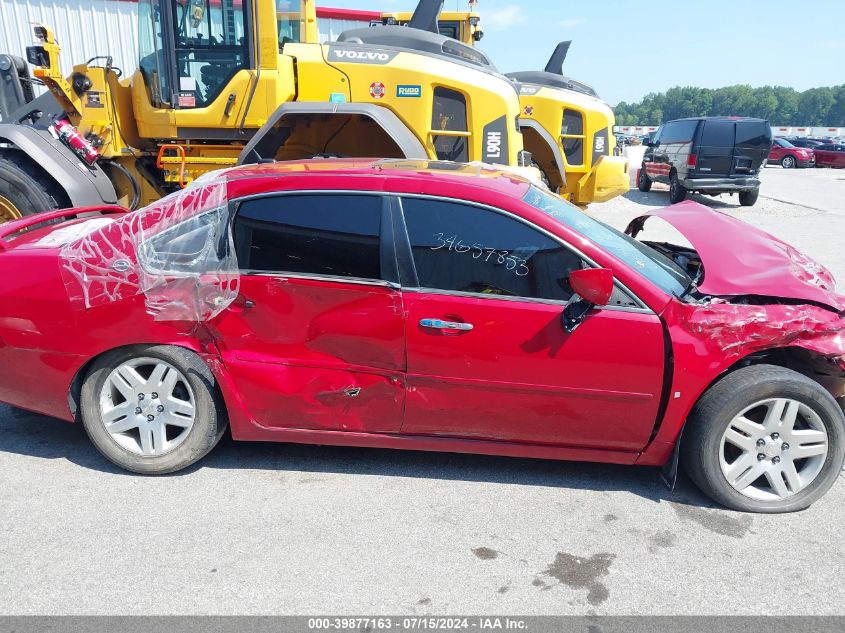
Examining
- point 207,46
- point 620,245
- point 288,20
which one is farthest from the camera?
point 288,20

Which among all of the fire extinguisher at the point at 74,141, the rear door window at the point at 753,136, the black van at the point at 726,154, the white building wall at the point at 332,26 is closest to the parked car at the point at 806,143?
the rear door window at the point at 753,136

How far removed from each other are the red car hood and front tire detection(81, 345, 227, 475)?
8.23ft

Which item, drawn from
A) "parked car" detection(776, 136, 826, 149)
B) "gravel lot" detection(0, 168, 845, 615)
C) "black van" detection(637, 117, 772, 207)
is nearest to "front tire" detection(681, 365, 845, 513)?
"gravel lot" detection(0, 168, 845, 615)

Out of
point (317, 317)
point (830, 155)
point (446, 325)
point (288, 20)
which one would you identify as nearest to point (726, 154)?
point (288, 20)

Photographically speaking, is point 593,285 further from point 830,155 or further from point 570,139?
point 830,155

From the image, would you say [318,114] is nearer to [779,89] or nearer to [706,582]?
[706,582]

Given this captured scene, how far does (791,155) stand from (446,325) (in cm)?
3261

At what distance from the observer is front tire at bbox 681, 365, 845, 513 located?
3.10 meters

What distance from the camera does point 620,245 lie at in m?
3.52

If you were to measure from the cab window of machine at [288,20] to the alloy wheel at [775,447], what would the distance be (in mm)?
5788

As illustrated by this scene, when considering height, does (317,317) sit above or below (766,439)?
above

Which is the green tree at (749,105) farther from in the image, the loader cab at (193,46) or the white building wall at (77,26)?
the loader cab at (193,46)

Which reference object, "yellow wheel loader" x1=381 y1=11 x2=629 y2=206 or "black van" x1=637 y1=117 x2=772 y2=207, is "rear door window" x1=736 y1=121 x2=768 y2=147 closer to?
"black van" x1=637 y1=117 x2=772 y2=207

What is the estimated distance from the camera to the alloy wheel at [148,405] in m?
3.34
